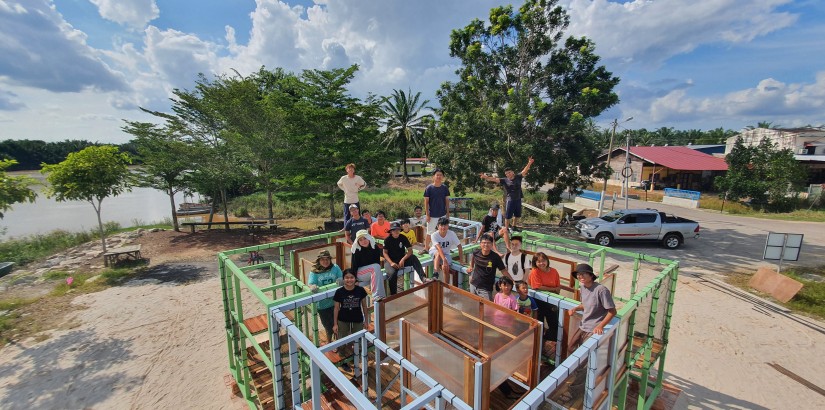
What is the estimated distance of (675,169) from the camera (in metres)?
35.7

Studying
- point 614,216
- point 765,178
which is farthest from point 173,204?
point 765,178

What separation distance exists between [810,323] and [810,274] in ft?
17.3

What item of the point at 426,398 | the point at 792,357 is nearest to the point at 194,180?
the point at 426,398

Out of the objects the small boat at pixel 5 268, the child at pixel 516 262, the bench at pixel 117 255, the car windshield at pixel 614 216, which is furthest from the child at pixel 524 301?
the small boat at pixel 5 268

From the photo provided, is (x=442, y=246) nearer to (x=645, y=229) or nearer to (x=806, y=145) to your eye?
(x=645, y=229)

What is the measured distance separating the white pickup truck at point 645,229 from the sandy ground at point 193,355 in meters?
4.64

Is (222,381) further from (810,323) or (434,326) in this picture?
(810,323)

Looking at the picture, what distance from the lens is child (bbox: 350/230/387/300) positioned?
5.40m

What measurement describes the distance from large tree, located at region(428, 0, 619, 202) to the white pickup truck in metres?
2.38

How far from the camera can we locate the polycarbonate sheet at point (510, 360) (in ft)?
11.4

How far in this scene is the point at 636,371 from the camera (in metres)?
6.01

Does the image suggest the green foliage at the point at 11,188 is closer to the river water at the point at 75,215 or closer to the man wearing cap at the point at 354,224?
the man wearing cap at the point at 354,224

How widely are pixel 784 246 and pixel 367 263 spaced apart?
14.1 metres

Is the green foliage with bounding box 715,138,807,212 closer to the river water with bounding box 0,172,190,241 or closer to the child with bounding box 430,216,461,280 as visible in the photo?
the child with bounding box 430,216,461,280
